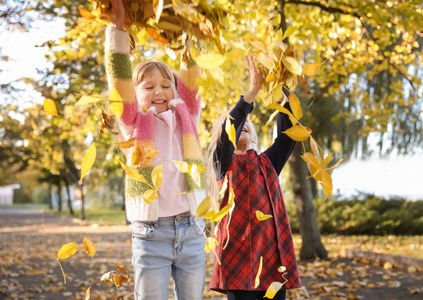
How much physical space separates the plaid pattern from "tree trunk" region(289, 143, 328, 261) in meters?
4.36

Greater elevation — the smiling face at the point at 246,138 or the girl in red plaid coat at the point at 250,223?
the smiling face at the point at 246,138

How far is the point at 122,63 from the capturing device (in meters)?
1.87

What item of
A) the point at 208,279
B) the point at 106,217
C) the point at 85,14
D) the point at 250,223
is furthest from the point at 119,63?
the point at 106,217

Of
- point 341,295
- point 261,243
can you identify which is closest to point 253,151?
point 261,243

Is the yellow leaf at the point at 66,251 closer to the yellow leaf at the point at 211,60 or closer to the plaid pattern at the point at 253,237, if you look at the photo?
the yellow leaf at the point at 211,60

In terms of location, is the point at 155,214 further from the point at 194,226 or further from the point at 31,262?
the point at 31,262

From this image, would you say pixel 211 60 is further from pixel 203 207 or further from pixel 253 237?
pixel 253 237

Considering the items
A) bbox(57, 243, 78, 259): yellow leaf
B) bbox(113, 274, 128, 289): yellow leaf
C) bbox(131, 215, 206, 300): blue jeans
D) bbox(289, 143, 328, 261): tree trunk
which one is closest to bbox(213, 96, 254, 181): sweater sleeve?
bbox(131, 215, 206, 300): blue jeans

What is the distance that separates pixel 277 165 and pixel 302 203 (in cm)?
450

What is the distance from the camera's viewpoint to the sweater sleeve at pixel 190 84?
223cm

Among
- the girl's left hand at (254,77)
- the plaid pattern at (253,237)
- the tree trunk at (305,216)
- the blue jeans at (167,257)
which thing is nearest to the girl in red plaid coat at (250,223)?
the plaid pattern at (253,237)

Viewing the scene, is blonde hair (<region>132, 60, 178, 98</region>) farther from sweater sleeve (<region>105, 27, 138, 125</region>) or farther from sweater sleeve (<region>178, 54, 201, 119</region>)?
sweater sleeve (<region>105, 27, 138, 125</region>)

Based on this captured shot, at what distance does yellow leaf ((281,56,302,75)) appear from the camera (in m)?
1.16

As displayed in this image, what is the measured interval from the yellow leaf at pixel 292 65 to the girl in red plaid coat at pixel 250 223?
994 mm
